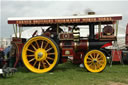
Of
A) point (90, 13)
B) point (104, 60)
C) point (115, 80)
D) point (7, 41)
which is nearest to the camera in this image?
point (115, 80)

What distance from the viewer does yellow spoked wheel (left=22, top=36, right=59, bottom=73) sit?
21.7 ft

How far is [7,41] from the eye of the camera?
18.0m

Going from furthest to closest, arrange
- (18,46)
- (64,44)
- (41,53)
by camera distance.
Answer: (18,46), (64,44), (41,53)

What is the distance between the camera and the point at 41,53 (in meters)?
6.68

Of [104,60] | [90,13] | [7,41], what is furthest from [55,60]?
[7,41]

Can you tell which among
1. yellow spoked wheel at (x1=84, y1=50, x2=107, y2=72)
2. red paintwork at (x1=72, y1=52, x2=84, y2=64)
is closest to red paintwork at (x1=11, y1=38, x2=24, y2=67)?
red paintwork at (x1=72, y1=52, x2=84, y2=64)

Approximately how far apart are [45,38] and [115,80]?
2855 mm

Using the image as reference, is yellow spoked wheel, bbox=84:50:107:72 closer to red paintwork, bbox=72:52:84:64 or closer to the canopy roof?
red paintwork, bbox=72:52:84:64

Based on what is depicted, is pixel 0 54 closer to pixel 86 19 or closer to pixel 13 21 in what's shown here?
pixel 13 21

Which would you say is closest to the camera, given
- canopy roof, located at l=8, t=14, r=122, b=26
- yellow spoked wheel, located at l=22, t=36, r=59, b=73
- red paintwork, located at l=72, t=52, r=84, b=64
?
canopy roof, located at l=8, t=14, r=122, b=26

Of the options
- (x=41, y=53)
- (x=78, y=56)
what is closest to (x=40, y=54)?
(x=41, y=53)

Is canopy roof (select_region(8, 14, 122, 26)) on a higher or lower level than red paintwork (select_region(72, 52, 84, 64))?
higher

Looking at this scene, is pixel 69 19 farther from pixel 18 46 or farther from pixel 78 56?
pixel 18 46

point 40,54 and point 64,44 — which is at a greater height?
point 64,44
